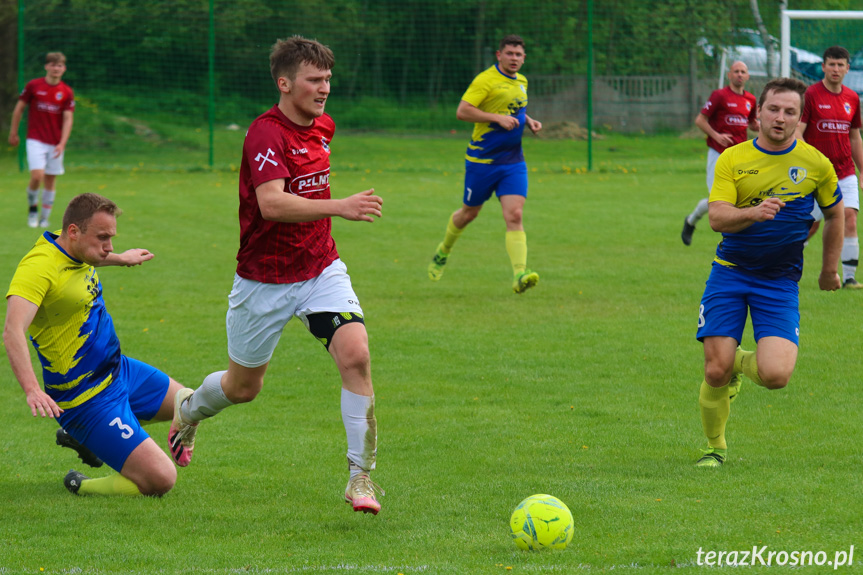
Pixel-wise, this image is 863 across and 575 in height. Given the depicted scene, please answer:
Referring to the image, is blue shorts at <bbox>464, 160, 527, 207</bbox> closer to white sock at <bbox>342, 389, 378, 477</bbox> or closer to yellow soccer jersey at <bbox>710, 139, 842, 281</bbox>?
yellow soccer jersey at <bbox>710, 139, 842, 281</bbox>

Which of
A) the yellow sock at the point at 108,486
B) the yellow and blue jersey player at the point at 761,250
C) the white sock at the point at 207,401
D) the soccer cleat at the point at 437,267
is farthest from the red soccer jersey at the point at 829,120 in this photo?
the yellow sock at the point at 108,486

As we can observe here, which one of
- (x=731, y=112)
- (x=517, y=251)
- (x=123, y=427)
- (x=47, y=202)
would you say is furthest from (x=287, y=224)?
(x=47, y=202)

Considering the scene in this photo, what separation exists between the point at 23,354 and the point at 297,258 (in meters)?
1.38

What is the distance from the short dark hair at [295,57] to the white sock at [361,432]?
161cm

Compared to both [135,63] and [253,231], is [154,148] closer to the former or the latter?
[135,63]

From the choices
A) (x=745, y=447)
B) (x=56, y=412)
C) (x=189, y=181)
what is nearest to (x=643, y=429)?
(x=745, y=447)

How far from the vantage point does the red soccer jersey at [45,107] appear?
621 inches

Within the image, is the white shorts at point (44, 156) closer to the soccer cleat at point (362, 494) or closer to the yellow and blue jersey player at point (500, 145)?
the yellow and blue jersey player at point (500, 145)

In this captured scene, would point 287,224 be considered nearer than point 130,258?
Yes

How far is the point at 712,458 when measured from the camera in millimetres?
5797

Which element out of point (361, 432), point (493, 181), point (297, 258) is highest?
point (297, 258)

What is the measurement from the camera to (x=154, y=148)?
25.5m

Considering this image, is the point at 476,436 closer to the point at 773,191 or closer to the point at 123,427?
the point at 123,427

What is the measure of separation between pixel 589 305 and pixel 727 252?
445cm
